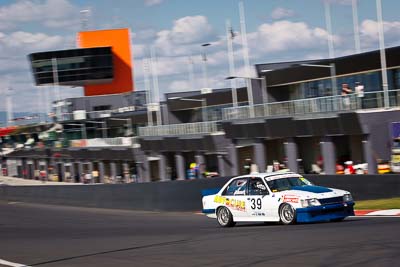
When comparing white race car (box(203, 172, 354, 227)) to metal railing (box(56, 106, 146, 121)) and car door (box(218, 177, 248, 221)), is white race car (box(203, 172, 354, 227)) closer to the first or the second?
car door (box(218, 177, 248, 221))

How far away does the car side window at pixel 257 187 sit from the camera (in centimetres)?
1794

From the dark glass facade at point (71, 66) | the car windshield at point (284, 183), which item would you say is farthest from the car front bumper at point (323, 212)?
the dark glass facade at point (71, 66)

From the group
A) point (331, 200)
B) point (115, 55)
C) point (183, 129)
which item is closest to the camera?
point (331, 200)

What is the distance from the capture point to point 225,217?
62.8 feet

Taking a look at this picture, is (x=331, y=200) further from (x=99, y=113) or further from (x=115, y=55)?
(x=115, y=55)

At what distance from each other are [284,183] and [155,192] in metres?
14.3

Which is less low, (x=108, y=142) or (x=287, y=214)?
(x=108, y=142)

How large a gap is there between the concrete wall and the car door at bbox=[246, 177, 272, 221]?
659 centimetres

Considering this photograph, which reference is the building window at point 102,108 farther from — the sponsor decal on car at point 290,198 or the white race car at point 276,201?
→ the sponsor decal on car at point 290,198

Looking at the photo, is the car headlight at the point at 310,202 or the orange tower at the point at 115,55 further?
the orange tower at the point at 115,55

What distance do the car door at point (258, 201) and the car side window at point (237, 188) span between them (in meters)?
0.20

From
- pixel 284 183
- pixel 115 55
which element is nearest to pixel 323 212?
pixel 284 183

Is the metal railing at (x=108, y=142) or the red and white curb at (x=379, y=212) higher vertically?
the metal railing at (x=108, y=142)

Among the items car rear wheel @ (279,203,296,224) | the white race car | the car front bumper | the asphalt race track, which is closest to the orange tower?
the asphalt race track
